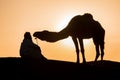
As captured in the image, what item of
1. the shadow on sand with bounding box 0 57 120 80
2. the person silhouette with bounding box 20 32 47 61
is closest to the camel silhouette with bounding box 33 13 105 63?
the person silhouette with bounding box 20 32 47 61

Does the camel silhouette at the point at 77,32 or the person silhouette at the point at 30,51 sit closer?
the person silhouette at the point at 30,51

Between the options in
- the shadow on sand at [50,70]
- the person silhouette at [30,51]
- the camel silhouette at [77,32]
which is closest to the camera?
the shadow on sand at [50,70]

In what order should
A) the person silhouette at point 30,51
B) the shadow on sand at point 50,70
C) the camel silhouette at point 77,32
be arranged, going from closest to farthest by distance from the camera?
1. the shadow on sand at point 50,70
2. the person silhouette at point 30,51
3. the camel silhouette at point 77,32

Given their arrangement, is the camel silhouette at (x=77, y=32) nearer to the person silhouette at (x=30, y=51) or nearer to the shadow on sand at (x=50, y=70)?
the person silhouette at (x=30, y=51)

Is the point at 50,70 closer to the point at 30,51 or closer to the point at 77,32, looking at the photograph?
the point at 30,51

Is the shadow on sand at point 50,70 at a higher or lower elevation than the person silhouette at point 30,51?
lower

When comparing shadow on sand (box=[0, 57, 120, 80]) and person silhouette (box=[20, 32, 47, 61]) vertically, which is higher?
person silhouette (box=[20, 32, 47, 61])

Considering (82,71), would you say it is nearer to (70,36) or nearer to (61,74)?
(61,74)

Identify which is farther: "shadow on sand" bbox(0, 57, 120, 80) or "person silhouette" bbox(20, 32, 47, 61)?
"person silhouette" bbox(20, 32, 47, 61)

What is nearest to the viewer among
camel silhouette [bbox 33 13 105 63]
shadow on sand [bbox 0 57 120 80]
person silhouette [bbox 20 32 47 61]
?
shadow on sand [bbox 0 57 120 80]

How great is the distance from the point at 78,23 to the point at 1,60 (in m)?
5.32

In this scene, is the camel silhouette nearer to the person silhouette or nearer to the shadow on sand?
the person silhouette

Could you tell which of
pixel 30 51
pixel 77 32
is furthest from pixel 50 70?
pixel 77 32

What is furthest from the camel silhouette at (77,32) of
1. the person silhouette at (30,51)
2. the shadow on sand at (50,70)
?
the shadow on sand at (50,70)
